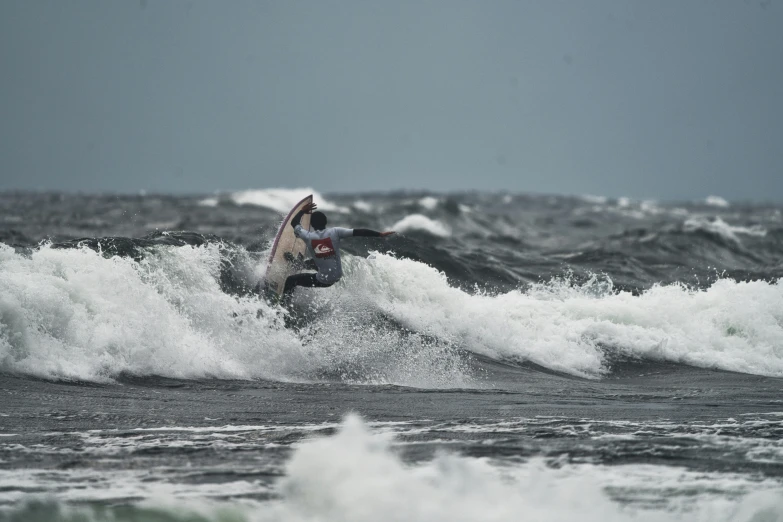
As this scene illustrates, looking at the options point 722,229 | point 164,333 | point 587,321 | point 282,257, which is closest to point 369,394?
point 164,333

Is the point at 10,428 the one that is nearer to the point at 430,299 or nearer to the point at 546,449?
the point at 546,449

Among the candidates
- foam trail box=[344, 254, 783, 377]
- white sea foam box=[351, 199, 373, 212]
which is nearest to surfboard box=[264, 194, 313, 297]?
foam trail box=[344, 254, 783, 377]

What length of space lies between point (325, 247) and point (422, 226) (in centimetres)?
2475

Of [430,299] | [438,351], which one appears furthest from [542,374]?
[430,299]

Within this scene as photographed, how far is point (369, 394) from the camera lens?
33.6ft

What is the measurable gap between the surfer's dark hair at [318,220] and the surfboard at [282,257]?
1098 millimetres

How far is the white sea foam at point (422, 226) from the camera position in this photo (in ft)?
115

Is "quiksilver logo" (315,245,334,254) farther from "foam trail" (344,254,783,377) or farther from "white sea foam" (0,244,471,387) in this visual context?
"foam trail" (344,254,783,377)

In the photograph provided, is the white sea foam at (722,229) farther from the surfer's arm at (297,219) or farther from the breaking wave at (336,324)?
the surfer's arm at (297,219)

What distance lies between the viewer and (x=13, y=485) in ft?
21.9

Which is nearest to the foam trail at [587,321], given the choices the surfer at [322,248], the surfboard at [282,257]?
the surfboard at [282,257]

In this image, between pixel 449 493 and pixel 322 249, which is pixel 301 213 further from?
pixel 449 493

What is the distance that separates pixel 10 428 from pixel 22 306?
2670mm

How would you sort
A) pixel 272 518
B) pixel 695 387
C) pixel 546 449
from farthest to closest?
pixel 695 387
pixel 546 449
pixel 272 518
